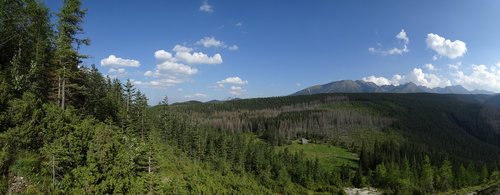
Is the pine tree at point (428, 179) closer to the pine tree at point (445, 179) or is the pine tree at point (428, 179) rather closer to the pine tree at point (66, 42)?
the pine tree at point (445, 179)

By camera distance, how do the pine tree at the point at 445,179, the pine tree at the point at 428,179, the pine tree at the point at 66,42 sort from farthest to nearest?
the pine tree at the point at 445,179, the pine tree at the point at 428,179, the pine tree at the point at 66,42

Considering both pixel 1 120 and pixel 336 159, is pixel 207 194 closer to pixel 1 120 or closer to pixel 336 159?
pixel 1 120

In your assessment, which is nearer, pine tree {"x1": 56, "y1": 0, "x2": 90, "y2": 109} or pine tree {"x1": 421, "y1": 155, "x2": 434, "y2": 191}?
pine tree {"x1": 56, "y1": 0, "x2": 90, "y2": 109}

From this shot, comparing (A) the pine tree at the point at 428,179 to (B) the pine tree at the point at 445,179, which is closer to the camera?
(A) the pine tree at the point at 428,179

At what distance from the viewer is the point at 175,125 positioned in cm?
11200

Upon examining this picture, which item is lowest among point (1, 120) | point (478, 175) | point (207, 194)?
point (478, 175)

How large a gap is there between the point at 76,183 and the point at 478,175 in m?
173

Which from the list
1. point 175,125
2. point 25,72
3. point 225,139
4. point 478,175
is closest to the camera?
point 25,72

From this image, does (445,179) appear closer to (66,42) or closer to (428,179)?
(428,179)

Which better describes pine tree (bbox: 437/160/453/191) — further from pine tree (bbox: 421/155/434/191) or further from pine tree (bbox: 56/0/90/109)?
pine tree (bbox: 56/0/90/109)

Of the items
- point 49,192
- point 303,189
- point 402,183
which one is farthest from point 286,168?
point 49,192

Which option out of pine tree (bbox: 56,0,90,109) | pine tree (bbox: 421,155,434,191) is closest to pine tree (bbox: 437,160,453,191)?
pine tree (bbox: 421,155,434,191)

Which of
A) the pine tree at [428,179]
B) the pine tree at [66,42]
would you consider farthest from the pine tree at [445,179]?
the pine tree at [66,42]

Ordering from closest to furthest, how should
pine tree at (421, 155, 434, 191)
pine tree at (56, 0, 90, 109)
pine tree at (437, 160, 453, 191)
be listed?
pine tree at (56, 0, 90, 109) → pine tree at (421, 155, 434, 191) → pine tree at (437, 160, 453, 191)
